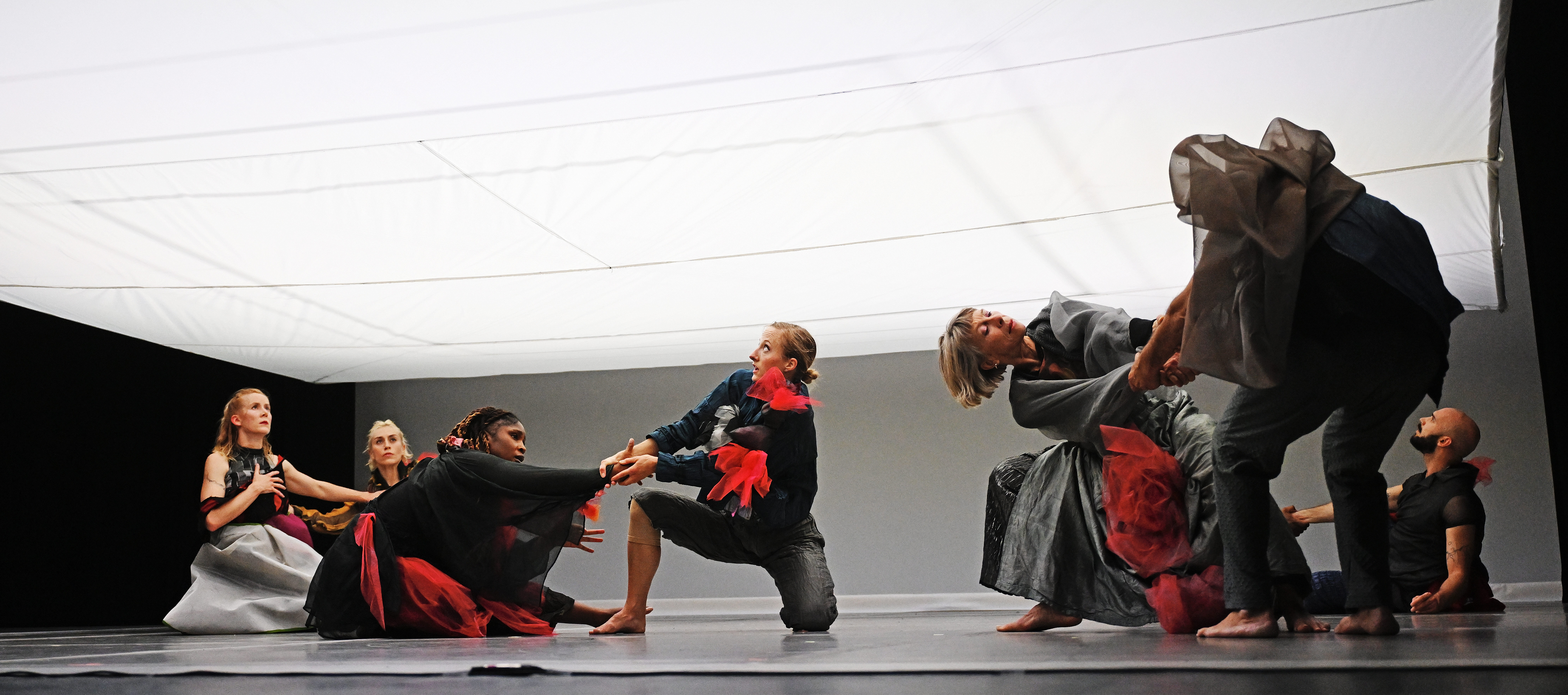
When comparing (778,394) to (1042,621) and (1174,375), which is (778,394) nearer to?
(1042,621)

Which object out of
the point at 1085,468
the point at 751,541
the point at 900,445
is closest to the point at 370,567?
the point at 751,541

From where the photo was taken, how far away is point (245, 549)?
185 inches

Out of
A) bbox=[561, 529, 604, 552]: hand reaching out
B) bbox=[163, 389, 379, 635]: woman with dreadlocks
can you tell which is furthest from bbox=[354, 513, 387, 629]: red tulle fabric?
bbox=[163, 389, 379, 635]: woman with dreadlocks

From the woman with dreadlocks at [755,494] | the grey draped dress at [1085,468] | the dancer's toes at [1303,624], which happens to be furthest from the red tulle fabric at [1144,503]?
the woman with dreadlocks at [755,494]

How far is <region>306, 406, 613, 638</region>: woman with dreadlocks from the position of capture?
11.1ft

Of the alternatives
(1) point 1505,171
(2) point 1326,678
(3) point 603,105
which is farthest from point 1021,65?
(1) point 1505,171

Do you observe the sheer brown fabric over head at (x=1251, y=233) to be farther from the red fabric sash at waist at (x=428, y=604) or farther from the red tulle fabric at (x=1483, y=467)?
the red tulle fabric at (x=1483, y=467)

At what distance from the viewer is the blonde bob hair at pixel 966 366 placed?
10.1 feet

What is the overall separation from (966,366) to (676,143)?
3.71 feet

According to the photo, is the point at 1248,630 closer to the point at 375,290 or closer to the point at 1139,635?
the point at 1139,635

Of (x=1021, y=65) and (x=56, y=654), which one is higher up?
(x=1021, y=65)

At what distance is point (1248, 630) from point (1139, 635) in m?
0.38

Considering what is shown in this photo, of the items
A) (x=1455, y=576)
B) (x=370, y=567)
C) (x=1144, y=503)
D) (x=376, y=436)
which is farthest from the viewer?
(x=376, y=436)

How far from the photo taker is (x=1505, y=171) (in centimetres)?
532
